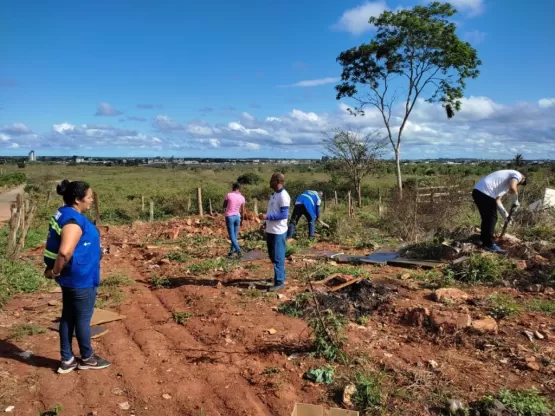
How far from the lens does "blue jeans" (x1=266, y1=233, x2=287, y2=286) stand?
588 centimetres

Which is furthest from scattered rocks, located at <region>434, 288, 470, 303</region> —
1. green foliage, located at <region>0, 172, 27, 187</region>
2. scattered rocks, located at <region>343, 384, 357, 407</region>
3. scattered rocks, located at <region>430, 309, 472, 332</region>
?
green foliage, located at <region>0, 172, 27, 187</region>

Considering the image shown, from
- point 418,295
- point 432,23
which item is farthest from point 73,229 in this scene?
point 432,23

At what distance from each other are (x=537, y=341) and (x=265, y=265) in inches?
174

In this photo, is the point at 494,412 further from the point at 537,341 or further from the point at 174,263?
the point at 174,263

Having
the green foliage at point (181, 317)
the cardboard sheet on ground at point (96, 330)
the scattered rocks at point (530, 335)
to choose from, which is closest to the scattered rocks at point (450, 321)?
the scattered rocks at point (530, 335)

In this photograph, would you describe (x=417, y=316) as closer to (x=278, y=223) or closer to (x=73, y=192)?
(x=278, y=223)

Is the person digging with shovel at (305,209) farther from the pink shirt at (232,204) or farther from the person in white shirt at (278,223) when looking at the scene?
the person in white shirt at (278,223)

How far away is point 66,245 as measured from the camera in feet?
11.5

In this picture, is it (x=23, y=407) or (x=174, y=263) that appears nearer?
(x=23, y=407)

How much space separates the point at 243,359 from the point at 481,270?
388 cm

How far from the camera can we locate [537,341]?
4.22m

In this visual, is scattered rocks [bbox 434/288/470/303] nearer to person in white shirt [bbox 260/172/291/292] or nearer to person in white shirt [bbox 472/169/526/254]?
person in white shirt [bbox 260/172/291/292]

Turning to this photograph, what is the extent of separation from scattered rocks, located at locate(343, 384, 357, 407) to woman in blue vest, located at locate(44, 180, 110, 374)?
221 centimetres

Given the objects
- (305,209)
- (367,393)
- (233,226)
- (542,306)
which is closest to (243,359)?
(367,393)
